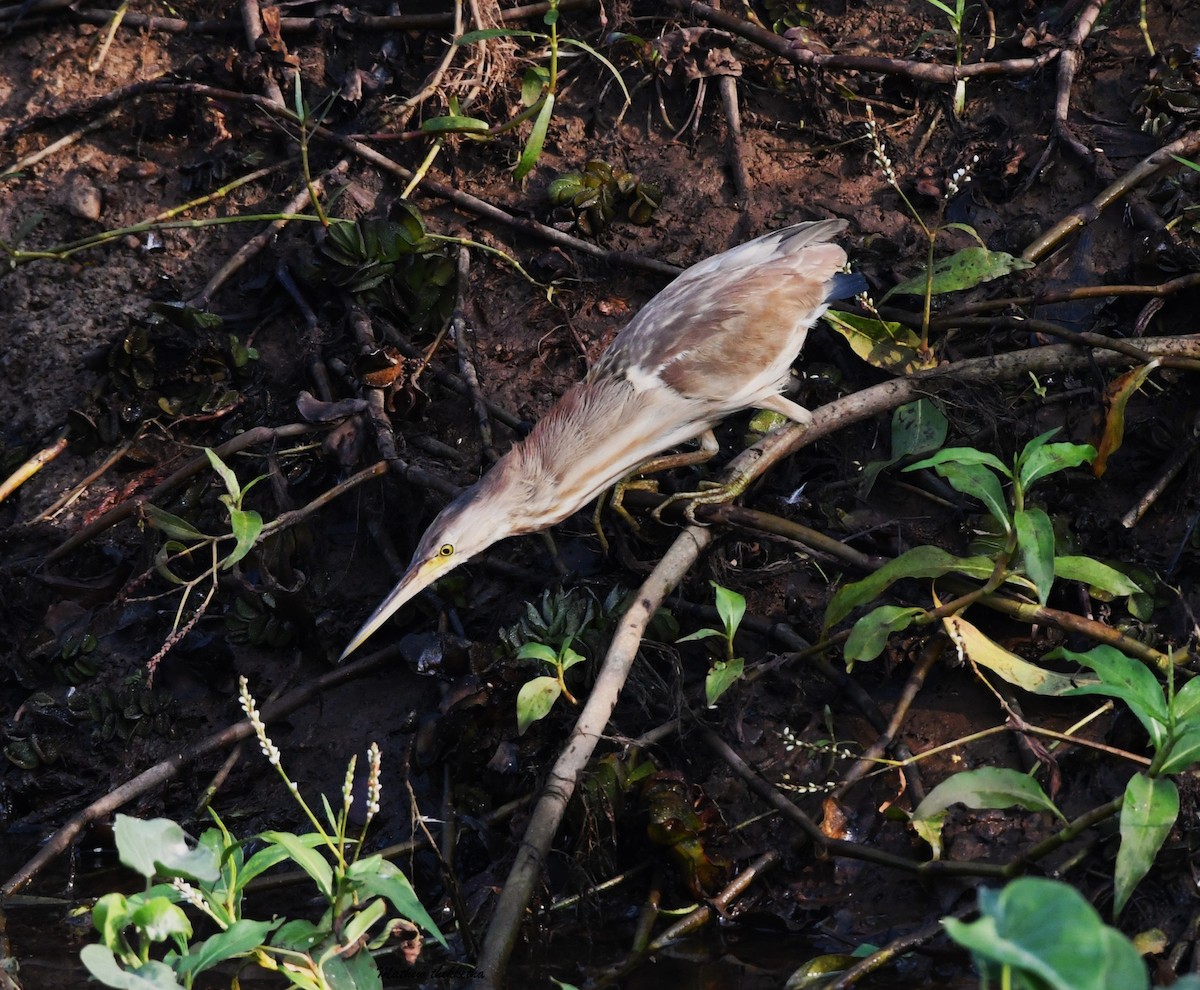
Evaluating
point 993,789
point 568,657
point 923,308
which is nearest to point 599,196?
point 923,308

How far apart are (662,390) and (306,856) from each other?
1724 millimetres

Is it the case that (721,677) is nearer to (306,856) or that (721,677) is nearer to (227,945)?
(306,856)

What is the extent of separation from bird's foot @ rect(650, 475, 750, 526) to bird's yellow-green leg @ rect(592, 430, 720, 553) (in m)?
0.05

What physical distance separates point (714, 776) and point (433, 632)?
768 mm

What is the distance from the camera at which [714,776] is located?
284cm

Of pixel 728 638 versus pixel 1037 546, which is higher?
pixel 1037 546

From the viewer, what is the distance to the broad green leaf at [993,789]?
2086mm

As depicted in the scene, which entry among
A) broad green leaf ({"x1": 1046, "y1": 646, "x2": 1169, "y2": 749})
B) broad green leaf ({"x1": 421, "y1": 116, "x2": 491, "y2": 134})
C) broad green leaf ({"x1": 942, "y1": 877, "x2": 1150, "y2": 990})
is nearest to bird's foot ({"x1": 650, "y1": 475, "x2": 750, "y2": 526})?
broad green leaf ({"x1": 1046, "y1": 646, "x2": 1169, "y2": 749})

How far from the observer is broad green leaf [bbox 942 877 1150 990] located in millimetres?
1143

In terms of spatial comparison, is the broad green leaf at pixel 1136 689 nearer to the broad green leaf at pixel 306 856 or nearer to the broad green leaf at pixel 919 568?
the broad green leaf at pixel 919 568

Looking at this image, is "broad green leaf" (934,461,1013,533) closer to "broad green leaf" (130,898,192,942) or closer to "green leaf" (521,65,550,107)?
"broad green leaf" (130,898,192,942)

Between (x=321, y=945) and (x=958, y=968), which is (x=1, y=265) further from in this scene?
(x=958, y=968)

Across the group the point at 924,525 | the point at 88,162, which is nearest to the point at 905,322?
the point at 924,525

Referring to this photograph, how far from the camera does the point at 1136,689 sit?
206cm
